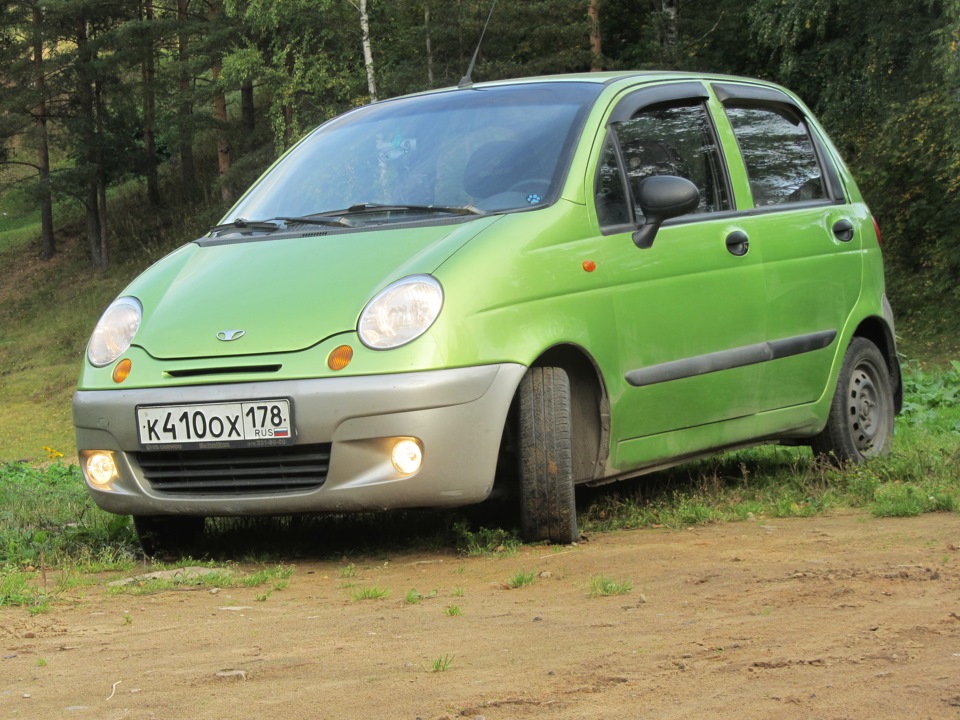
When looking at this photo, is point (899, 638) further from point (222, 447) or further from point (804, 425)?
point (804, 425)

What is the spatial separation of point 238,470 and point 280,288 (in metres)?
0.68

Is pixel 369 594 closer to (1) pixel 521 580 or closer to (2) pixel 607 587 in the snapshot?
(1) pixel 521 580

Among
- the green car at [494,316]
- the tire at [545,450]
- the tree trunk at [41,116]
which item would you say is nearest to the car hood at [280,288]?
the green car at [494,316]

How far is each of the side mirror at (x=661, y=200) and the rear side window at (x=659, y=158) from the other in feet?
0.29

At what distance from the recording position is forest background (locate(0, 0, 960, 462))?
25.5 metres

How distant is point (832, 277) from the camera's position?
265 inches

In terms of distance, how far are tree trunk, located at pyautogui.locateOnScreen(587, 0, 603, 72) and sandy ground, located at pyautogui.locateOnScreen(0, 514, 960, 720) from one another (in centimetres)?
2865

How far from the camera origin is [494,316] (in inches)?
196

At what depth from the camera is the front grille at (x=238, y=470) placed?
495 centimetres

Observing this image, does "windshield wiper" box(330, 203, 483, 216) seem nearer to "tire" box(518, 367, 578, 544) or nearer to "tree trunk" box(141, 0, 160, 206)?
"tire" box(518, 367, 578, 544)

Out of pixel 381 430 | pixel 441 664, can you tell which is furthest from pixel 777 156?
pixel 441 664

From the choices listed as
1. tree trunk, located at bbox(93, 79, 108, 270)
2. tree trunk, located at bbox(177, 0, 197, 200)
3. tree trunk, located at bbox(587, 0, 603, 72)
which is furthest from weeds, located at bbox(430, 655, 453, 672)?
tree trunk, located at bbox(93, 79, 108, 270)

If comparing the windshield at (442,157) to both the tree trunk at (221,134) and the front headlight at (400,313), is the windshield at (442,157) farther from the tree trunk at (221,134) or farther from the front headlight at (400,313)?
the tree trunk at (221,134)

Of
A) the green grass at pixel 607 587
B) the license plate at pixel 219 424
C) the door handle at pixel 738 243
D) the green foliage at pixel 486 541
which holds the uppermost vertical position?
the door handle at pixel 738 243
